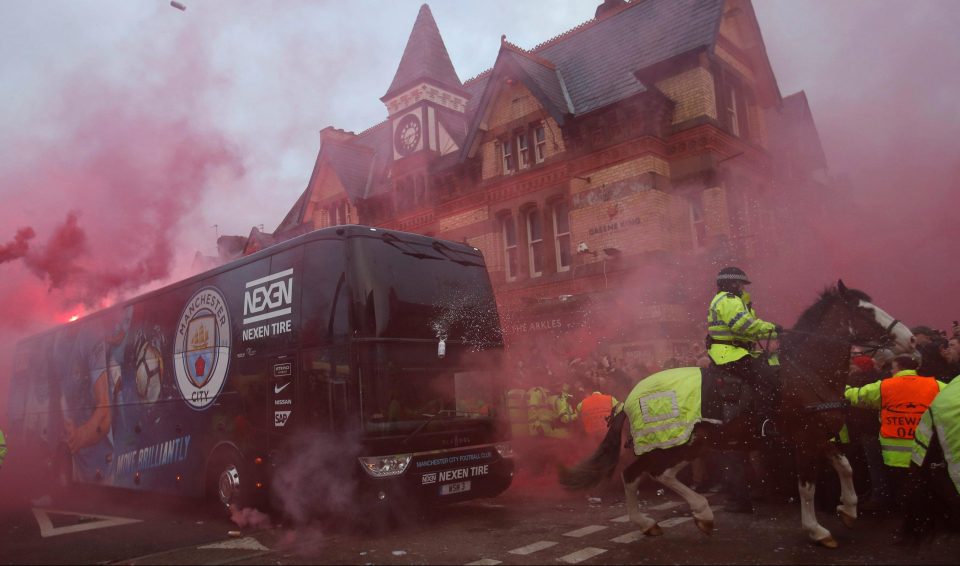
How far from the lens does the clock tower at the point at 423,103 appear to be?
73.1 feet

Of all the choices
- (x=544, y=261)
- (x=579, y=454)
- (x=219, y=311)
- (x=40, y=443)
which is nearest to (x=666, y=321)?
(x=544, y=261)

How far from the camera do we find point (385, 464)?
6926 mm

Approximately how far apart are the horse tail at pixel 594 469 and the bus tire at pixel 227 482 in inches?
150

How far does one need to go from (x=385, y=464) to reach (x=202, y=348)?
3.65 meters

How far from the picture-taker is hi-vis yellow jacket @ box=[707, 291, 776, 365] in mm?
5980

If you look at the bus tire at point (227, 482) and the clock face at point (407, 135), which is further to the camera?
the clock face at point (407, 135)

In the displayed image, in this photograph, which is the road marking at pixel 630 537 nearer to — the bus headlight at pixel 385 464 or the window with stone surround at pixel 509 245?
the bus headlight at pixel 385 464

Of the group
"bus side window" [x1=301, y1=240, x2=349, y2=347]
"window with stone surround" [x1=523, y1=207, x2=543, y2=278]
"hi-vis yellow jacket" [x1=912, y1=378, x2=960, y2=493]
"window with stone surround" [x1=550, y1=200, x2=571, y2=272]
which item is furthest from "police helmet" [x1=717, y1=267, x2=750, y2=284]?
"window with stone surround" [x1=523, y1=207, x2=543, y2=278]

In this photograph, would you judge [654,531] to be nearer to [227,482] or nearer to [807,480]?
[807,480]

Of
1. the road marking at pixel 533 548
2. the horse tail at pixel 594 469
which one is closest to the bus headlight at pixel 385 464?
the road marking at pixel 533 548

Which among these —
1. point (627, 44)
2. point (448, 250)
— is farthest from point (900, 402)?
point (627, 44)

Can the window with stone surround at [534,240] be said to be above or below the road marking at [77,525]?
above

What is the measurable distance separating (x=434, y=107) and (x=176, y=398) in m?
15.6

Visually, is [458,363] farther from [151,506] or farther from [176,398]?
[151,506]
